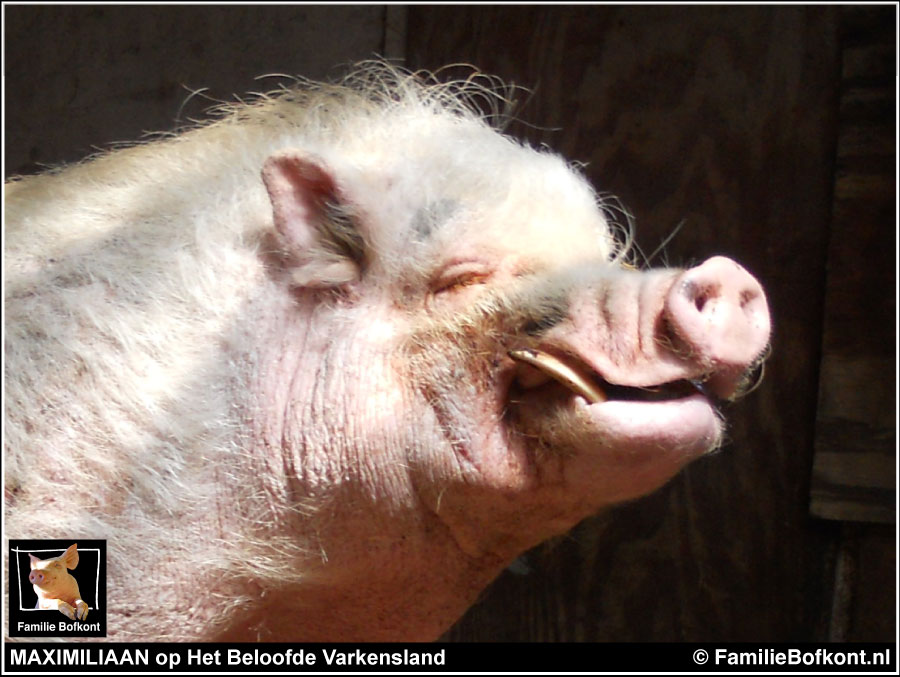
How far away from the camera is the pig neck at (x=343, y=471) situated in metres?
1.70

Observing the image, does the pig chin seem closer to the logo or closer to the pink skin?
the pink skin

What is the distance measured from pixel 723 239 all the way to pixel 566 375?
5.16 ft

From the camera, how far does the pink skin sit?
150 cm

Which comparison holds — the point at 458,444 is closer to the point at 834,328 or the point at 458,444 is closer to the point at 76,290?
the point at 76,290

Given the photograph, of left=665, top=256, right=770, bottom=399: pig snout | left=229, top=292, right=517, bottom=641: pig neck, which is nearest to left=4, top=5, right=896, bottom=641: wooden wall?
left=229, top=292, right=517, bottom=641: pig neck

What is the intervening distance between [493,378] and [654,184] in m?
1.60

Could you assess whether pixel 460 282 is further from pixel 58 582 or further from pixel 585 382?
pixel 58 582

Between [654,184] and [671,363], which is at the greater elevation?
[654,184]

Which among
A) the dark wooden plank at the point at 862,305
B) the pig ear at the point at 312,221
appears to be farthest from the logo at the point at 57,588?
the dark wooden plank at the point at 862,305

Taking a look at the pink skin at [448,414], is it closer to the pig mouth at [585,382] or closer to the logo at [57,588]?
the pig mouth at [585,382]

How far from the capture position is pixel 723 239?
2.91 m

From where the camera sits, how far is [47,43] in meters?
4.01

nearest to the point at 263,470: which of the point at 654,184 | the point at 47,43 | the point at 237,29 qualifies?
the point at 654,184
